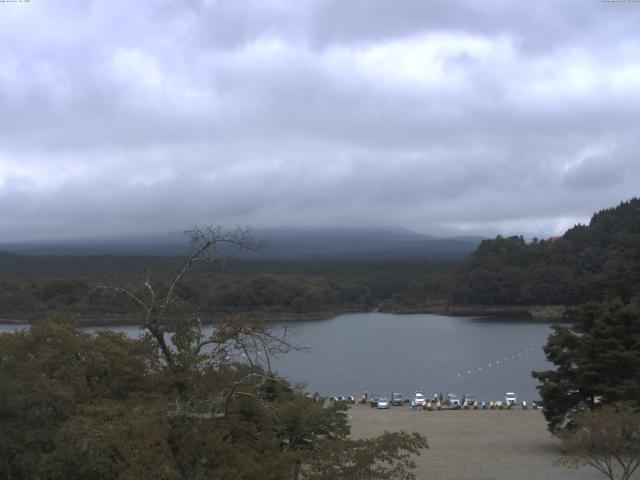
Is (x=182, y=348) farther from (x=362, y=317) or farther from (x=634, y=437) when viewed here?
(x=362, y=317)

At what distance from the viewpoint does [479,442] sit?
16891mm

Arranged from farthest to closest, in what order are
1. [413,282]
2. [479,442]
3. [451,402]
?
1. [413,282]
2. [451,402]
3. [479,442]

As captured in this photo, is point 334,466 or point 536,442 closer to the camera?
point 334,466

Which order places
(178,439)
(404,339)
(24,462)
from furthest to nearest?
(404,339) → (24,462) → (178,439)

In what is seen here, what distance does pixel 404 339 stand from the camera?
43938mm

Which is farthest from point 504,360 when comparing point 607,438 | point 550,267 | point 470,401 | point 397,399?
point 550,267

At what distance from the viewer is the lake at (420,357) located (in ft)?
98.4

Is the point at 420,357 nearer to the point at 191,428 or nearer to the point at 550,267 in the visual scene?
the point at 550,267

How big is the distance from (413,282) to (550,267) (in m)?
12.3

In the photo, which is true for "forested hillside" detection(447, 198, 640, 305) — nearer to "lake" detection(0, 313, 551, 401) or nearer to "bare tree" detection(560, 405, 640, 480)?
"lake" detection(0, 313, 551, 401)

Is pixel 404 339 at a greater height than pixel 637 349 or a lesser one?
lesser

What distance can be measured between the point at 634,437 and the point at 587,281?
165 ft

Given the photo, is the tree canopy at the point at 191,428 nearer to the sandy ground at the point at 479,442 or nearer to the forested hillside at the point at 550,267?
the sandy ground at the point at 479,442

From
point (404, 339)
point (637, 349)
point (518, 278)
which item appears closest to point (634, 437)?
point (637, 349)
